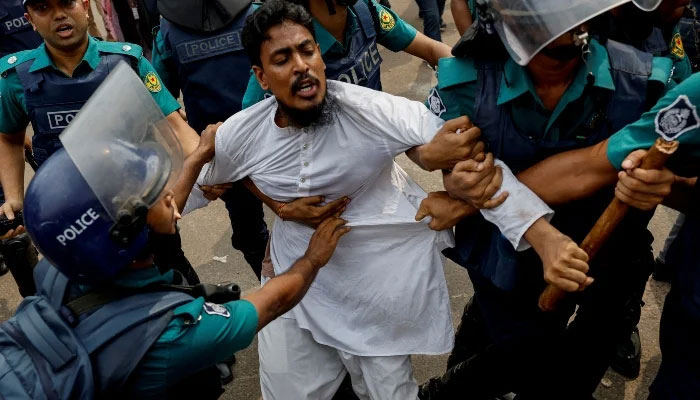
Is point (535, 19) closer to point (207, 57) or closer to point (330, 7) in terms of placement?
point (330, 7)

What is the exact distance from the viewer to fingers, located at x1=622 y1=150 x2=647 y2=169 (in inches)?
76.9

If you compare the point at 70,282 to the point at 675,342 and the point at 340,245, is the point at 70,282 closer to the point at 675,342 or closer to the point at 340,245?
the point at 340,245

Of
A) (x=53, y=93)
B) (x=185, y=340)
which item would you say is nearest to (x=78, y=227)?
(x=185, y=340)

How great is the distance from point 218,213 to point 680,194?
3431 mm

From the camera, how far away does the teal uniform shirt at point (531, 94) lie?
2195 millimetres

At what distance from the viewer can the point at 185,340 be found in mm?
1943

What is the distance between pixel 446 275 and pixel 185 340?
93.5 inches

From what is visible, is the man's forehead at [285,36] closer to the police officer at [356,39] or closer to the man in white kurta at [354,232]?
the man in white kurta at [354,232]

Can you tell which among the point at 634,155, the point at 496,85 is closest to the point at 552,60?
the point at 496,85

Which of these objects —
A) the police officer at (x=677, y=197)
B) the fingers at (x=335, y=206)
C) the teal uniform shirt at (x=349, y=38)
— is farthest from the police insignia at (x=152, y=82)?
the police officer at (x=677, y=197)

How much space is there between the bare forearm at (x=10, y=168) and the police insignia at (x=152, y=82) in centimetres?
69

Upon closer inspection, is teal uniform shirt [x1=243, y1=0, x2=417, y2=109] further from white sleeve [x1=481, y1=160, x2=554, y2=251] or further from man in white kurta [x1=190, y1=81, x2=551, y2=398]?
white sleeve [x1=481, y1=160, x2=554, y2=251]

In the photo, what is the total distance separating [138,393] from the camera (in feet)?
6.33

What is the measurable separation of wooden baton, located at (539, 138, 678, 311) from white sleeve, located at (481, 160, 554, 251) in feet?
0.51
